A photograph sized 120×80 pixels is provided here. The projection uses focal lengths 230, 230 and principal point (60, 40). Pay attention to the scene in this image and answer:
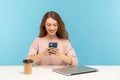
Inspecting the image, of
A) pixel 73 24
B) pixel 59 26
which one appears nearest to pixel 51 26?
pixel 59 26

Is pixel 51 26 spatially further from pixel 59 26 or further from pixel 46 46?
pixel 46 46

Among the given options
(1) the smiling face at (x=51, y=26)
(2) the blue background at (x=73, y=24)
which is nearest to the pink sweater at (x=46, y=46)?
(1) the smiling face at (x=51, y=26)

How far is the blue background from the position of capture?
324 cm

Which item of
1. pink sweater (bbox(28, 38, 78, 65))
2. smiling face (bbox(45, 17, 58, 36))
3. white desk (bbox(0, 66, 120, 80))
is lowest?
white desk (bbox(0, 66, 120, 80))

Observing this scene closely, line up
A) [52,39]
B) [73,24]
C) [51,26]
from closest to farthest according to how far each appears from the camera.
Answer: [51,26] < [52,39] < [73,24]

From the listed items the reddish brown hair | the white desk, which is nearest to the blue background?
the reddish brown hair

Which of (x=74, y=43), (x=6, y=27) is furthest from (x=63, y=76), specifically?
(x=6, y=27)

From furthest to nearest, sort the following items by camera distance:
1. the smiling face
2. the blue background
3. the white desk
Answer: the blue background < the smiling face < the white desk

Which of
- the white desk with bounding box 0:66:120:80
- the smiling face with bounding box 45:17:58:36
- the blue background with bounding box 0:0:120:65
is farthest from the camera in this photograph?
the blue background with bounding box 0:0:120:65

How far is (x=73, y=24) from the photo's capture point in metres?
3.26

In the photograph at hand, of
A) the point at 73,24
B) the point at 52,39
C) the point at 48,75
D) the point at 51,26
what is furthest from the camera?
the point at 73,24

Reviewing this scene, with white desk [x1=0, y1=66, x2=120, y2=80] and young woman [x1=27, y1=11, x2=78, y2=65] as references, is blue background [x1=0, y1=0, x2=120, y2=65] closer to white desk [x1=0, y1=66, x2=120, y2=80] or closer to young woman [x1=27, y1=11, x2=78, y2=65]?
young woman [x1=27, y1=11, x2=78, y2=65]

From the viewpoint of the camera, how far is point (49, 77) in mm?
1686

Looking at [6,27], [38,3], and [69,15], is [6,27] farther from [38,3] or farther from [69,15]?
[69,15]
